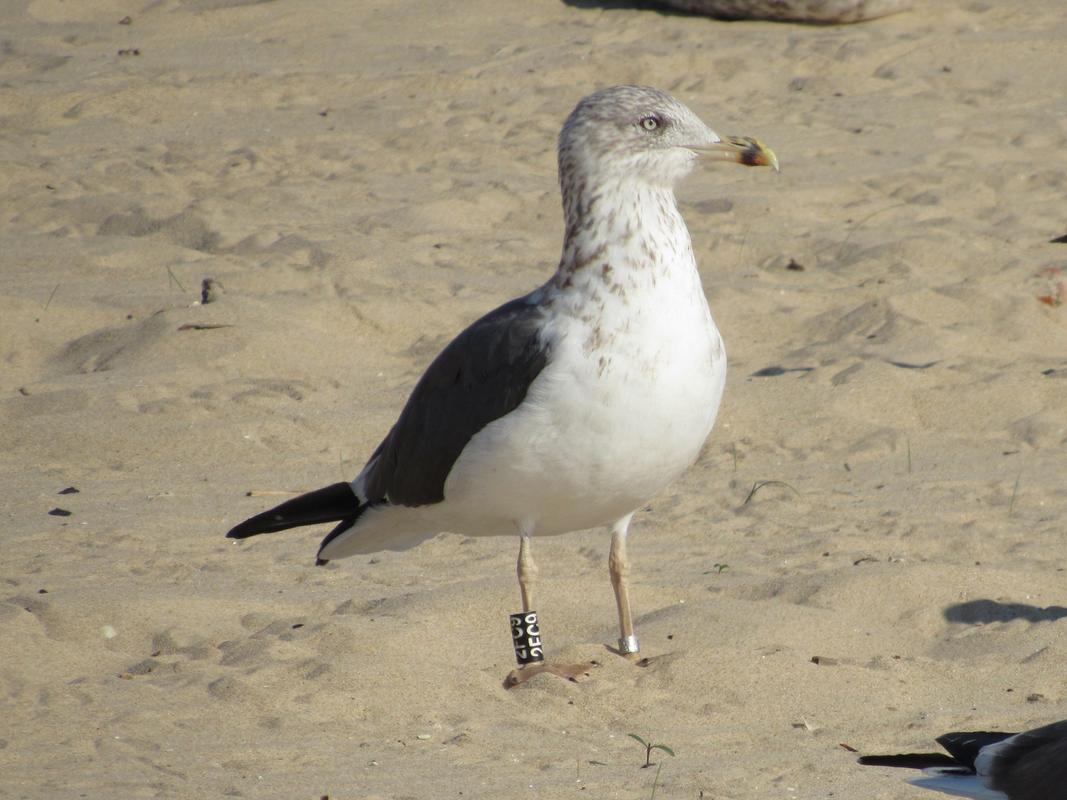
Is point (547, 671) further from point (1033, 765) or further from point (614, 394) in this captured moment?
point (1033, 765)

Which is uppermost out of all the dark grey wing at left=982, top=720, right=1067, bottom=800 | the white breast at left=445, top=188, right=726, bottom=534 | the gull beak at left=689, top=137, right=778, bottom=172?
the gull beak at left=689, top=137, right=778, bottom=172

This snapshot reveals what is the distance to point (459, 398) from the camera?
4465 mm

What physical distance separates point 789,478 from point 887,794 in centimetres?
248

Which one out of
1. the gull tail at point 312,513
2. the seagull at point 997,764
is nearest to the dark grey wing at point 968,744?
the seagull at point 997,764

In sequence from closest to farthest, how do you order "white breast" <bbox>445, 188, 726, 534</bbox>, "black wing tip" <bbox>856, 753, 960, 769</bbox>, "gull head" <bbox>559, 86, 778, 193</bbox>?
"black wing tip" <bbox>856, 753, 960, 769</bbox>, "white breast" <bbox>445, 188, 726, 534</bbox>, "gull head" <bbox>559, 86, 778, 193</bbox>

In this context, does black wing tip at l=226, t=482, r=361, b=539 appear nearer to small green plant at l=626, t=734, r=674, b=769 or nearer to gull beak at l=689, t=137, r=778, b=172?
small green plant at l=626, t=734, r=674, b=769

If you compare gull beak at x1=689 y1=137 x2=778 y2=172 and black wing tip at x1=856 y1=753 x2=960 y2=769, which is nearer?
black wing tip at x1=856 y1=753 x2=960 y2=769

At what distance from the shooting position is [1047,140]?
9.72 metres

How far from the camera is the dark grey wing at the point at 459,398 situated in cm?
423

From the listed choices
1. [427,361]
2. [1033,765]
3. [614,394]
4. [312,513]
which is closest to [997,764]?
[1033,765]

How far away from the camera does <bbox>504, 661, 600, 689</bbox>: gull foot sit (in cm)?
429

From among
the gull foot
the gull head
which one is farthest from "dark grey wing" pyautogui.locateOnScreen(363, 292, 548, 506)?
the gull foot

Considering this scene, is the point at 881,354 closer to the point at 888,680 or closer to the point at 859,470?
the point at 859,470

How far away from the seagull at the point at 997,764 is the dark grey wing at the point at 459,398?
147cm
